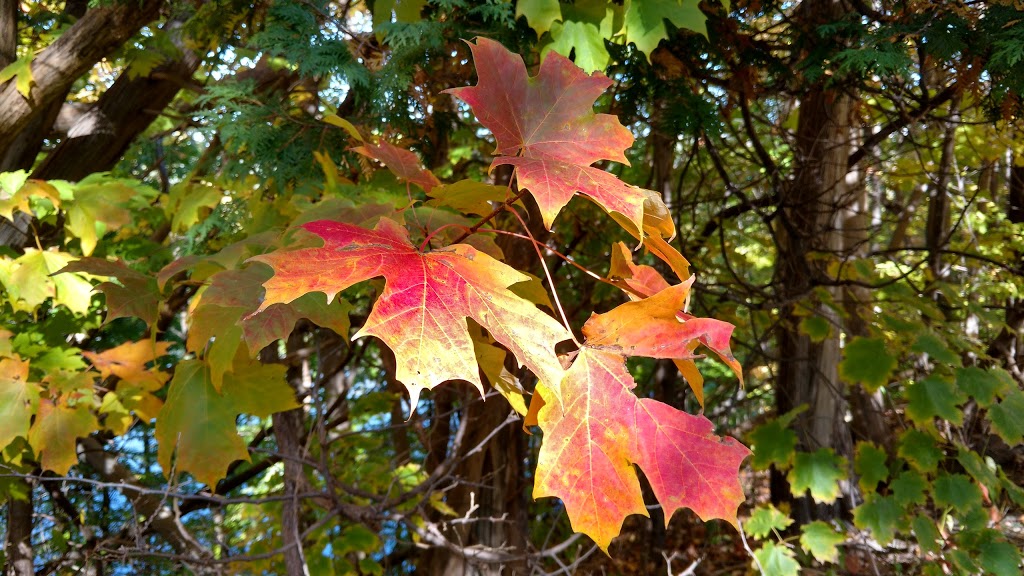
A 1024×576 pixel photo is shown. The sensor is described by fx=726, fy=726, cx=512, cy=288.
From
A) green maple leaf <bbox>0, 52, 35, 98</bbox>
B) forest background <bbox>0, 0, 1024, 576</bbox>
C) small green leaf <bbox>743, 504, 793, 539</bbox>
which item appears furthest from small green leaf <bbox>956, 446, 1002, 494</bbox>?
green maple leaf <bbox>0, 52, 35, 98</bbox>

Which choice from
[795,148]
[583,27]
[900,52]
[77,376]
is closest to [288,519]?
[77,376]

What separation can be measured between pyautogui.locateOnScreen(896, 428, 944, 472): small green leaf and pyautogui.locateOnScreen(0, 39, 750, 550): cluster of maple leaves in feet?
6.39

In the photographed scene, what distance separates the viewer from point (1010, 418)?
231 centimetres

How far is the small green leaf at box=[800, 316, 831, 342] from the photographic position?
2.73 metres

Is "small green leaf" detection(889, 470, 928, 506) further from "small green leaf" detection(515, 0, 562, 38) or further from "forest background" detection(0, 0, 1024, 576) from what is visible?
"small green leaf" detection(515, 0, 562, 38)

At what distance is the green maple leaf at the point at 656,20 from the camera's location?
1.60 metres

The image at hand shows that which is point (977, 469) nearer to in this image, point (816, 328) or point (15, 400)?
point (816, 328)

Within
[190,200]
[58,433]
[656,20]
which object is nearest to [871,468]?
[656,20]

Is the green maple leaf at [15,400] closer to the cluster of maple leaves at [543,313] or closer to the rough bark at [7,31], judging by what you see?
the cluster of maple leaves at [543,313]

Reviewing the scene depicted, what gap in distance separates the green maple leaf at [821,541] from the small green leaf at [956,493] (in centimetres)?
36

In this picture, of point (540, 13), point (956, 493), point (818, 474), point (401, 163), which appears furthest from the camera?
point (818, 474)

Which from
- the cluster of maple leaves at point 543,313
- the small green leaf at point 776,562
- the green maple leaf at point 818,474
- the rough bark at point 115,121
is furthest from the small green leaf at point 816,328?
the rough bark at point 115,121

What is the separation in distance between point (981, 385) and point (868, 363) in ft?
1.10

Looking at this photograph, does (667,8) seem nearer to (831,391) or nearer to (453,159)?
(453,159)
